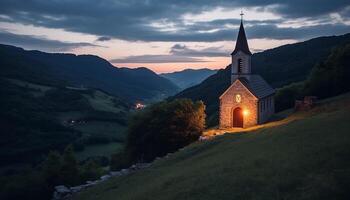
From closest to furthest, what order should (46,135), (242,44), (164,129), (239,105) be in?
(164,129), (239,105), (242,44), (46,135)

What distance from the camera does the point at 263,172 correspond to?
2344cm

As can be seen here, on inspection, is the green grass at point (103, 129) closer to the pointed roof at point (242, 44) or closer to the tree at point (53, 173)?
the tree at point (53, 173)

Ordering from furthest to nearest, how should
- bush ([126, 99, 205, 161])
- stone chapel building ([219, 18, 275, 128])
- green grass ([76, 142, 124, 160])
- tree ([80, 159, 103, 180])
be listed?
1. green grass ([76, 142, 124, 160])
2. tree ([80, 159, 103, 180])
3. stone chapel building ([219, 18, 275, 128])
4. bush ([126, 99, 205, 161])

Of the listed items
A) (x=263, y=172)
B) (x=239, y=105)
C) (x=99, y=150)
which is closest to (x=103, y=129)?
(x=99, y=150)

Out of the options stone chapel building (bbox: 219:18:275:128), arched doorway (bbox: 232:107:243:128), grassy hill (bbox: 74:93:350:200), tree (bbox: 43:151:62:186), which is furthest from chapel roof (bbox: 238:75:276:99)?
tree (bbox: 43:151:62:186)

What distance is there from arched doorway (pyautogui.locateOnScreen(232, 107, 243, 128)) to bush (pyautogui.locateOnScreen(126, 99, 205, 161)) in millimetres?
5426

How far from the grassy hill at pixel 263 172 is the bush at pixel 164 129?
19172mm

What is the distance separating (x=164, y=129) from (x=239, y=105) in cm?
1336

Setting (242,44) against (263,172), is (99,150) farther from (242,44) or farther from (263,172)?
(263,172)

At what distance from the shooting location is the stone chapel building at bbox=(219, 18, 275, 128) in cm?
5784

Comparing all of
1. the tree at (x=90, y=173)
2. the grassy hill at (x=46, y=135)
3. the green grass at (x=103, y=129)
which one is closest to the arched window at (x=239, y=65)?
the tree at (x=90, y=173)

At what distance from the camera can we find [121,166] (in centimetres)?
6881

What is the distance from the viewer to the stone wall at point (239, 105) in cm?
5762

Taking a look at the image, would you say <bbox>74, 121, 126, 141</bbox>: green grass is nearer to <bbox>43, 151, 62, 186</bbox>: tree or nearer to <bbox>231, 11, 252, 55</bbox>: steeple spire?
<bbox>43, 151, 62, 186</bbox>: tree
